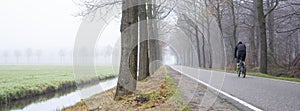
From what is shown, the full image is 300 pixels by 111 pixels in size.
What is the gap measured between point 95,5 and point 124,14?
5.26 m

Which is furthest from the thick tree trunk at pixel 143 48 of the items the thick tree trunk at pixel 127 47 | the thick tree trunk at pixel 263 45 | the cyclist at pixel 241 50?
the thick tree trunk at pixel 263 45

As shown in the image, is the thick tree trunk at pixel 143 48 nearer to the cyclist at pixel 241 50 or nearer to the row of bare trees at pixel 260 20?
the cyclist at pixel 241 50

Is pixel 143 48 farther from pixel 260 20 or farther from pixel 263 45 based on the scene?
pixel 260 20

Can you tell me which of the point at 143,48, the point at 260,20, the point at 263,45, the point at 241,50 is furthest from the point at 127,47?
the point at 260,20

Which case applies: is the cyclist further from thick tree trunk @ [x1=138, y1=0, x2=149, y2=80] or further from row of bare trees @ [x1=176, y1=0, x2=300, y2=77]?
thick tree trunk @ [x1=138, y1=0, x2=149, y2=80]

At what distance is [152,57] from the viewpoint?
17.8m

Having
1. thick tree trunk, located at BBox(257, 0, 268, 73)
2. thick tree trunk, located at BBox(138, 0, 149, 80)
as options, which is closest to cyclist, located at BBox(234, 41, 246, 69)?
thick tree trunk, located at BBox(257, 0, 268, 73)

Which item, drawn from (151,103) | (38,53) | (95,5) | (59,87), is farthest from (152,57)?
(38,53)

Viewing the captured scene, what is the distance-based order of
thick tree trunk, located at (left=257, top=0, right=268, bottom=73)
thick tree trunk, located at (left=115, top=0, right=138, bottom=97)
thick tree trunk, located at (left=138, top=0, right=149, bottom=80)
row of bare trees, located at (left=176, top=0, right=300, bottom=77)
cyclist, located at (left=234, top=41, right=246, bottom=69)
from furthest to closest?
1. row of bare trees, located at (left=176, top=0, right=300, bottom=77)
2. thick tree trunk, located at (left=257, top=0, right=268, bottom=73)
3. cyclist, located at (left=234, top=41, right=246, bottom=69)
4. thick tree trunk, located at (left=138, top=0, right=149, bottom=80)
5. thick tree trunk, located at (left=115, top=0, right=138, bottom=97)

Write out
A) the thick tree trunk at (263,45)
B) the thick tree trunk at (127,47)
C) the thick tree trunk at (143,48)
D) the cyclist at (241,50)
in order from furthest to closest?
the thick tree trunk at (263,45)
the cyclist at (241,50)
the thick tree trunk at (143,48)
the thick tree trunk at (127,47)

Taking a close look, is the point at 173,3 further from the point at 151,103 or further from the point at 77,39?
the point at 151,103

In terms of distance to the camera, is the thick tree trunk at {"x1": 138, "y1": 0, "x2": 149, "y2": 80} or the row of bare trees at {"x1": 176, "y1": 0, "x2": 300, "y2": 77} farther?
the row of bare trees at {"x1": 176, "y1": 0, "x2": 300, "y2": 77}

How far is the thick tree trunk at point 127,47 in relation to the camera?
7.15 m

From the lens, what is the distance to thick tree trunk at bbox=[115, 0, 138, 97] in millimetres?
7152
